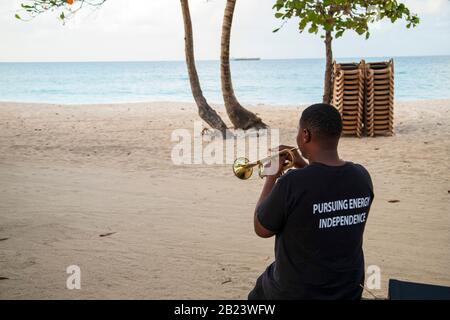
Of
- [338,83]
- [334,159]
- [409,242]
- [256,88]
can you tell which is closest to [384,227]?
[409,242]

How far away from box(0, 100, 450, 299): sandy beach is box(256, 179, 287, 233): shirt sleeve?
207 cm

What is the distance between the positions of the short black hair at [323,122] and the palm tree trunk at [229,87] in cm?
1024

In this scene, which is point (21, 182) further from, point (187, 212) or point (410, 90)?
point (410, 90)

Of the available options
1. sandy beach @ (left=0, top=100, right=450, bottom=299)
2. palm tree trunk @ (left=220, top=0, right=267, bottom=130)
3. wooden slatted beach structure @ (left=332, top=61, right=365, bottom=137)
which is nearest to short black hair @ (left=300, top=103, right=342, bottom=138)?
sandy beach @ (left=0, top=100, right=450, bottom=299)

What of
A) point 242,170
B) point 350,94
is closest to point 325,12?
point 242,170

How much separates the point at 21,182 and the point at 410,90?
133 ft

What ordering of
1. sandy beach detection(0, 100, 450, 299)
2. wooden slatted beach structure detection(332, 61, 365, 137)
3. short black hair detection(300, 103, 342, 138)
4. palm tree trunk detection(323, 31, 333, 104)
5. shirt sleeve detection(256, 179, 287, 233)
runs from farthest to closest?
palm tree trunk detection(323, 31, 333, 104), wooden slatted beach structure detection(332, 61, 365, 137), sandy beach detection(0, 100, 450, 299), short black hair detection(300, 103, 342, 138), shirt sleeve detection(256, 179, 287, 233)

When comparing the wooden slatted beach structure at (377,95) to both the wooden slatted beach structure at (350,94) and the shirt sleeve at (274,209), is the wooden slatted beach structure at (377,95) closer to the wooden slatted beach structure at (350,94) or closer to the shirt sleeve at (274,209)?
the wooden slatted beach structure at (350,94)

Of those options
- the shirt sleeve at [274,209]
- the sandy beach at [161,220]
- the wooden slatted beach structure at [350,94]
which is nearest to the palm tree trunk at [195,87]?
the sandy beach at [161,220]

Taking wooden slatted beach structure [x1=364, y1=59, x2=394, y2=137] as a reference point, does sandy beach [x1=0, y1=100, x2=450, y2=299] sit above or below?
below

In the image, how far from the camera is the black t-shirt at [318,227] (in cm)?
281

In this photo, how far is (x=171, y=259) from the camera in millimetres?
5660

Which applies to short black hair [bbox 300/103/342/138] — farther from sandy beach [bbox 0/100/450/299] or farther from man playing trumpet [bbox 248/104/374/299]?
sandy beach [bbox 0/100/450/299]

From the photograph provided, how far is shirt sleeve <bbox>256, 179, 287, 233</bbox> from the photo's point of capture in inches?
110
